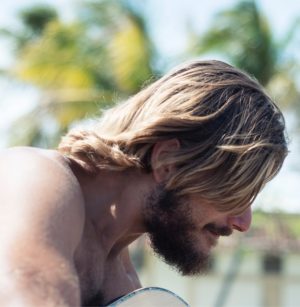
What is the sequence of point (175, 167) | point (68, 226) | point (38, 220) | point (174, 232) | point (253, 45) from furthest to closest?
1. point (253, 45)
2. point (174, 232)
3. point (175, 167)
4. point (68, 226)
5. point (38, 220)

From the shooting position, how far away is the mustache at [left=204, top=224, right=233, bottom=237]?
A: 100 inches

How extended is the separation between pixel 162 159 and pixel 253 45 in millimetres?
13593

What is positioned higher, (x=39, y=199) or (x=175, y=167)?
(x=39, y=199)

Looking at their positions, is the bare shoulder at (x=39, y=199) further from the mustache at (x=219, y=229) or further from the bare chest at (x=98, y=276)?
the mustache at (x=219, y=229)

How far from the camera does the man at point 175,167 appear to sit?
2443 millimetres

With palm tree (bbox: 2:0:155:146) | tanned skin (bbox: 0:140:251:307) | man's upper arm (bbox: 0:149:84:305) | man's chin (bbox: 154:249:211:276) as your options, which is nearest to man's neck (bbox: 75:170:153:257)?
tanned skin (bbox: 0:140:251:307)

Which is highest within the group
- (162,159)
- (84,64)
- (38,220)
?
(38,220)

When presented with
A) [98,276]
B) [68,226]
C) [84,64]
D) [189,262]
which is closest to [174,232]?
[189,262]

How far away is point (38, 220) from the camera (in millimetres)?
1896

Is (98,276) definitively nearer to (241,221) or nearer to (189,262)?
(189,262)

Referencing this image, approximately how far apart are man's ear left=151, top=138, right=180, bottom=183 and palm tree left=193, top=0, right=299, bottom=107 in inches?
518

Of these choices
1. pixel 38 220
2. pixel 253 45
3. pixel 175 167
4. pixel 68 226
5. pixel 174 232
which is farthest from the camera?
pixel 253 45

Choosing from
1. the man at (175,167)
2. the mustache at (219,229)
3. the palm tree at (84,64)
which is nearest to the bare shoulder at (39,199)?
the man at (175,167)

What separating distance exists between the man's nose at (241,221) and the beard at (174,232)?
0.11 m
